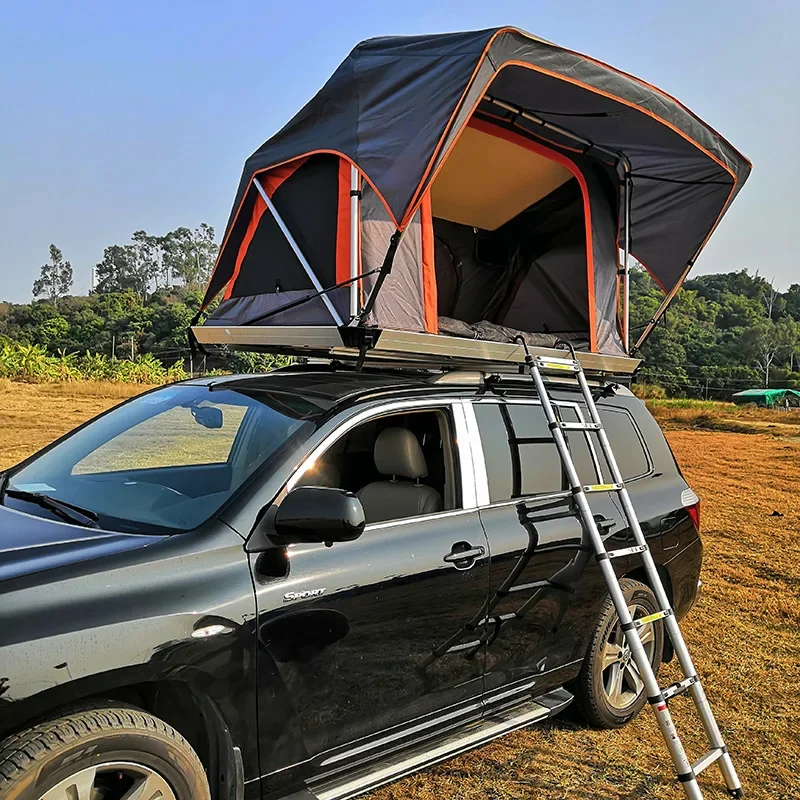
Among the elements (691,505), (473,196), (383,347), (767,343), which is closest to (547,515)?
(383,347)

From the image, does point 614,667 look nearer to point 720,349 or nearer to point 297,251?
point 297,251

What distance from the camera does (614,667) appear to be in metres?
4.06

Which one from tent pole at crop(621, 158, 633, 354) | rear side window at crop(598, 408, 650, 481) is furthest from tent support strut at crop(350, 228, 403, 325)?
→ tent pole at crop(621, 158, 633, 354)

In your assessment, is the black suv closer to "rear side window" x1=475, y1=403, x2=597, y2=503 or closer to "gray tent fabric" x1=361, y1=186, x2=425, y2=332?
"rear side window" x1=475, y1=403, x2=597, y2=503

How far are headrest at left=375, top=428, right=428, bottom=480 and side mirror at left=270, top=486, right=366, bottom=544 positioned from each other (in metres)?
0.92

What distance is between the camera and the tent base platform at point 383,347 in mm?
3838

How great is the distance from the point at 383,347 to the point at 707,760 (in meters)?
2.39

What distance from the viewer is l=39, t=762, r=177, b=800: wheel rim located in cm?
209

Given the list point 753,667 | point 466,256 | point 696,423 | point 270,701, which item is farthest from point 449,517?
point 696,423

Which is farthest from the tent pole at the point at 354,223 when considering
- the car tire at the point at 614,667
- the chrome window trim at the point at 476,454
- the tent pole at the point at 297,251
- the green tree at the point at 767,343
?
the green tree at the point at 767,343

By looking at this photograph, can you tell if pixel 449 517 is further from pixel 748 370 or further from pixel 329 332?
pixel 748 370

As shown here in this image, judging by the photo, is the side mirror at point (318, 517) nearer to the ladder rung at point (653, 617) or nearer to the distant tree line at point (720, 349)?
the ladder rung at point (653, 617)

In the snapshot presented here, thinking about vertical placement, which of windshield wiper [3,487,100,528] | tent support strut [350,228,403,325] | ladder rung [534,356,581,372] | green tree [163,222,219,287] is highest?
green tree [163,222,219,287]

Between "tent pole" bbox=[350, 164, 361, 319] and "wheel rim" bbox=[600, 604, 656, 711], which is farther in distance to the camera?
"tent pole" bbox=[350, 164, 361, 319]
